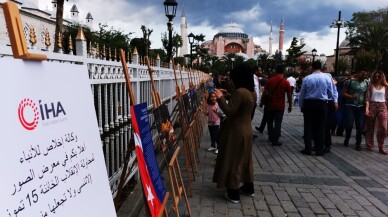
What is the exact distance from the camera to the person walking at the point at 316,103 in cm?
721

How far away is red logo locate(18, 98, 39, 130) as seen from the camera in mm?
1328

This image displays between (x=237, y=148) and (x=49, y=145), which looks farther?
(x=237, y=148)

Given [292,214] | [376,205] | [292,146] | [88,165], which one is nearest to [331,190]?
[376,205]

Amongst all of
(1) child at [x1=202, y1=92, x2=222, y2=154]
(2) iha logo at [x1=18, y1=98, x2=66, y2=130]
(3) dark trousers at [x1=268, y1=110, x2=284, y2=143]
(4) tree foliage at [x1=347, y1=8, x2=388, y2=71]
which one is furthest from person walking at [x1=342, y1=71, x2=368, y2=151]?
(4) tree foliage at [x1=347, y1=8, x2=388, y2=71]

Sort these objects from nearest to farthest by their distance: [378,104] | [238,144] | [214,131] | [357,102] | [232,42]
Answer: [238,144]
[214,131]
[378,104]
[357,102]
[232,42]

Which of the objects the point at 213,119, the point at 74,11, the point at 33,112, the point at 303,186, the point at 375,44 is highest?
the point at 74,11

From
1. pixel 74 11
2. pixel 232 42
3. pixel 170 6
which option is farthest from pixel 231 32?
pixel 170 6

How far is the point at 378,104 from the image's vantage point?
7789 mm

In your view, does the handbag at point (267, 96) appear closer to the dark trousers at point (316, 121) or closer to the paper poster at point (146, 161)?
the dark trousers at point (316, 121)

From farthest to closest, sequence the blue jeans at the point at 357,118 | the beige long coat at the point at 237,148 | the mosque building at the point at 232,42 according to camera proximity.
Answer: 1. the mosque building at the point at 232,42
2. the blue jeans at the point at 357,118
3. the beige long coat at the point at 237,148

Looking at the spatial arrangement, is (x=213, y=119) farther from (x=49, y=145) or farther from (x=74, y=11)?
(x=74, y=11)

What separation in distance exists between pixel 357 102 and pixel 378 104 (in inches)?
19.1

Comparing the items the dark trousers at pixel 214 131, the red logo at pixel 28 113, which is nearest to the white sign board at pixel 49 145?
the red logo at pixel 28 113

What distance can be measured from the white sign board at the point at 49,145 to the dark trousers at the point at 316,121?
6.14 m
